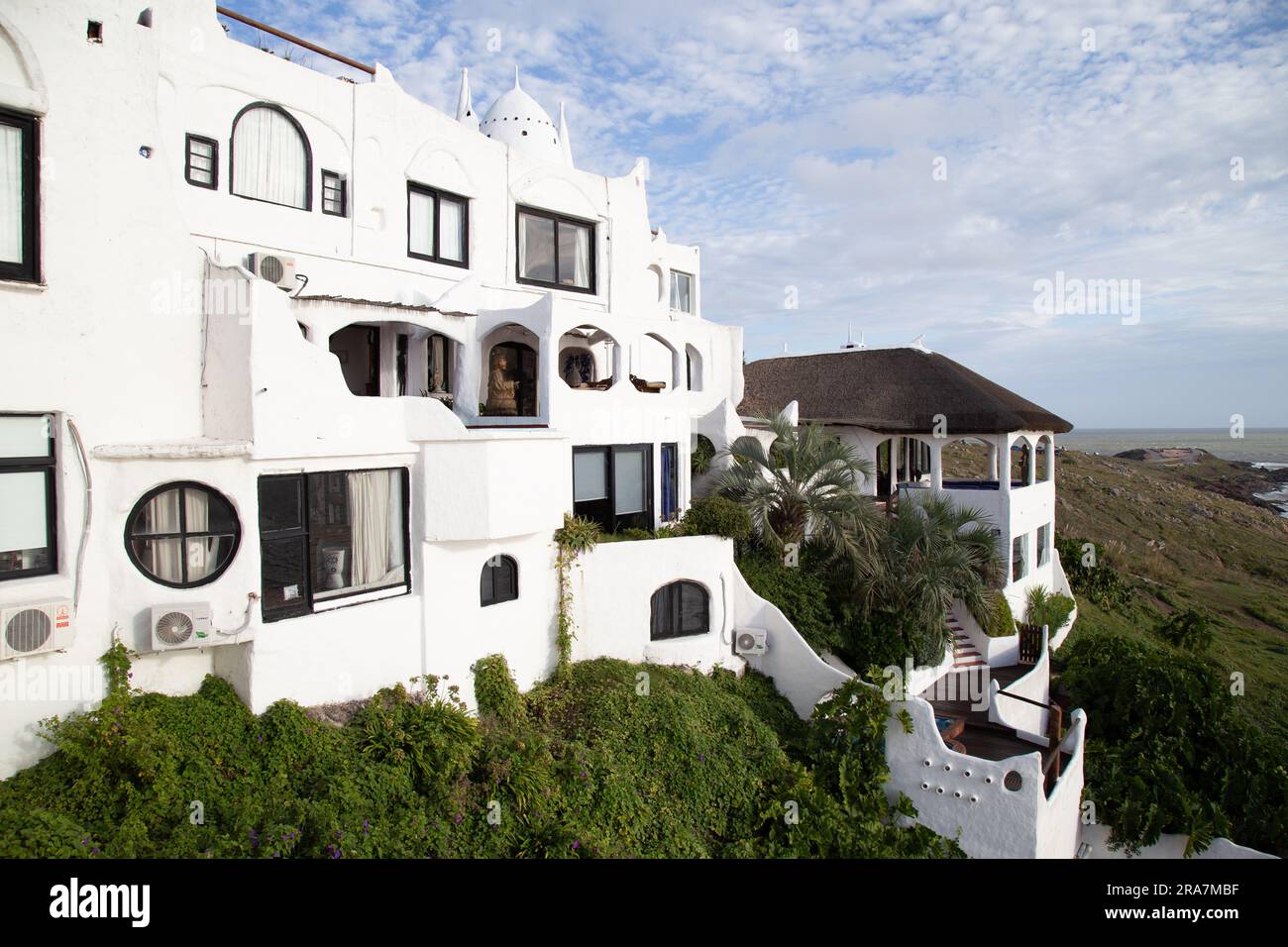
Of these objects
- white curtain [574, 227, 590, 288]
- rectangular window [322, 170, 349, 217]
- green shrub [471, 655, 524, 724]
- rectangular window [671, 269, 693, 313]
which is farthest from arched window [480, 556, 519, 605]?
rectangular window [671, 269, 693, 313]

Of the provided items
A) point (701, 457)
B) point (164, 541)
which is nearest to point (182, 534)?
point (164, 541)

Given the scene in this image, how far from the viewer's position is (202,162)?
40.6 ft

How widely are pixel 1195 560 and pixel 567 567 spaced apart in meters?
41.8

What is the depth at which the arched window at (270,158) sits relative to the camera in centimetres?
1273

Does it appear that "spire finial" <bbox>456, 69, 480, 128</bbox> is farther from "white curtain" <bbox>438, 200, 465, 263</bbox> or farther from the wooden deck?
the wooden deck

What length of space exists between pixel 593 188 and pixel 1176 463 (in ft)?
318

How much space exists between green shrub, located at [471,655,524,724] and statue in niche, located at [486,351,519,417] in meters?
5.82

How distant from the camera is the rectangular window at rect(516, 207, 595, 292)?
17.3m

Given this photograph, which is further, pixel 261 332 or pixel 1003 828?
pixel 1003 828

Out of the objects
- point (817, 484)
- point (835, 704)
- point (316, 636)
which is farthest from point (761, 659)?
point (316, 636)

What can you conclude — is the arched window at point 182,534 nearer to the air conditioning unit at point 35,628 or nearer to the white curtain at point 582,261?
the air conditioning unit at point 35,628
